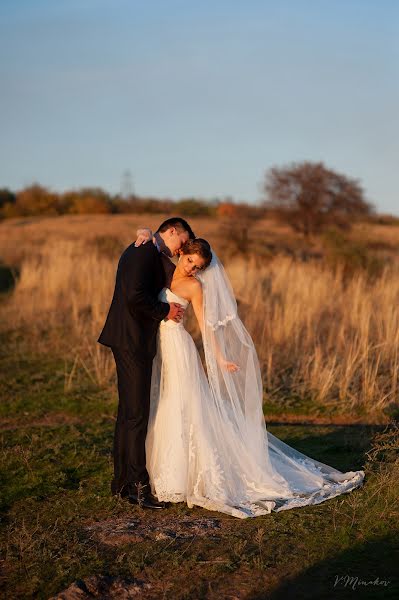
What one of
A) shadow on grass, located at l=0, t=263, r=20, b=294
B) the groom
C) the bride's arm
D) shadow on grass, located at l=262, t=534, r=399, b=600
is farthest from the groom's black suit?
shadow on grass, located at l=0, t=263, r=20, b=294

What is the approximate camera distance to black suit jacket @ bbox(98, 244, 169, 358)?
523 cm

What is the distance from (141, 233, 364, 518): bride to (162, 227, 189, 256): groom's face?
0.19ft

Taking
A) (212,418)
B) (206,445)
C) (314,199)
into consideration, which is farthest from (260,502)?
(314,199)

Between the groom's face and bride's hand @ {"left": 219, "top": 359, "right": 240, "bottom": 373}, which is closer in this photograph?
the groom's face

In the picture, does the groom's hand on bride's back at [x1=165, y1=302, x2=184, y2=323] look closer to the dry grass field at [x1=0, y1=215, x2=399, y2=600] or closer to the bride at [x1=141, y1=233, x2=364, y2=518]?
the bride at [x1=141, y1=233, x2=364, y2=518]

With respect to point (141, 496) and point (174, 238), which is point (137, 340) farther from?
point (141, 496)

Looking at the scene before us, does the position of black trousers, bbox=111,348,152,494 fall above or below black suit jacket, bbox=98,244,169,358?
below

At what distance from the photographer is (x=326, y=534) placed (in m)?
4.69

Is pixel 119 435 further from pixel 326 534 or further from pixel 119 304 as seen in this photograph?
pixel 326 534

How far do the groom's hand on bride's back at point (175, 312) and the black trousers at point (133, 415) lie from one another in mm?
339

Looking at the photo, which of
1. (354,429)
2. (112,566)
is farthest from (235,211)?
(112,566)

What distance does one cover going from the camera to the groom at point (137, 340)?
5.28 metres

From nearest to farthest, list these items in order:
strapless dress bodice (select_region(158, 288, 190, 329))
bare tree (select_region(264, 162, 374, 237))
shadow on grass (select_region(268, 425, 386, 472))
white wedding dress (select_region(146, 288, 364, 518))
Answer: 1. white wedding dress (select_region(146, 288, 364, 518))
2. strapless dress bodice (select_region(158, 288, 190, 329))
3. shadow on grass (select_region(268, 425, 386, 472))
4. bare tree (select_region(264, 162, 374, 237))

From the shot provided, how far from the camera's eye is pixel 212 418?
18.0 ft
